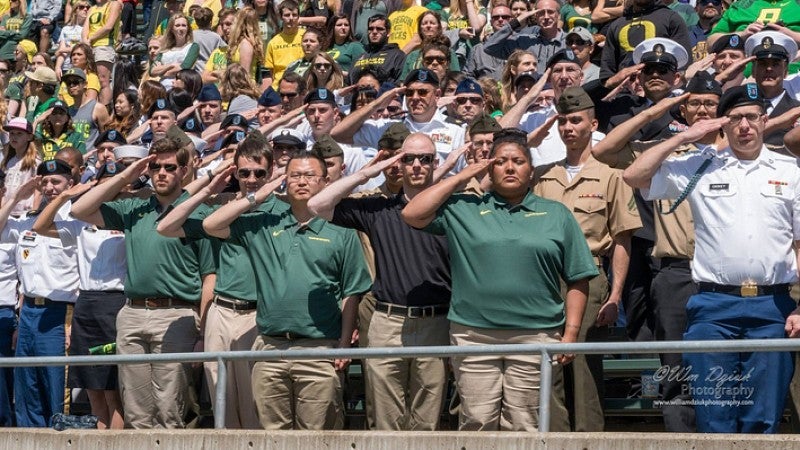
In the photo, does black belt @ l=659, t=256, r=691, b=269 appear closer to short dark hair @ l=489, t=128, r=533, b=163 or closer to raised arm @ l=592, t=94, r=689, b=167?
raised arm @ l=592, t=94, r=689, b=167

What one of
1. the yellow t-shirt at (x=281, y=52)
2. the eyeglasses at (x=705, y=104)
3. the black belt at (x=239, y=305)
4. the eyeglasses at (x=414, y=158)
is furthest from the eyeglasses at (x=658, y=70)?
the yellow t-shirt at (x=281, y=52)

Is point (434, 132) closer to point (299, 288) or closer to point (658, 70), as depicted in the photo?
point (658, 70)

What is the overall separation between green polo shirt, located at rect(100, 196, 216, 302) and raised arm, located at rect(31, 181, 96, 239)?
563 millimetres

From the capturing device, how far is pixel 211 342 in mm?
10672

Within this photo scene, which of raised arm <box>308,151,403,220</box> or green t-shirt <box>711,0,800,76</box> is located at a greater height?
green t-shirt <box>711,0,800,76</box>

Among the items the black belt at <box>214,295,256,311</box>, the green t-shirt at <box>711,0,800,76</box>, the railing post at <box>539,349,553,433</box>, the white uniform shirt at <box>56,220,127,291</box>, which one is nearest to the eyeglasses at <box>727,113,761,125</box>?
the railing post at <box>539,349,553,433</box>

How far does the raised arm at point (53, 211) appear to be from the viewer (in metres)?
11.8

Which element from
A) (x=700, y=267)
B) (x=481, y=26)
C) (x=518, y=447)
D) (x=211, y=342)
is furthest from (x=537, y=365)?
(x=481, y=26)

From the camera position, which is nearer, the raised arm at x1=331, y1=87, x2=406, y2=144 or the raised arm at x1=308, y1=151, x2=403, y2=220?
the raised arm at x1=308, y1=151, x2=403, y2=220

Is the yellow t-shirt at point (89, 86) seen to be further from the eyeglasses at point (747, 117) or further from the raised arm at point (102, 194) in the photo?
the eyeglasses at point (747, 117)

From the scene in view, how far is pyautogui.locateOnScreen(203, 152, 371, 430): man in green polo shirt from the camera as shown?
9.74 m

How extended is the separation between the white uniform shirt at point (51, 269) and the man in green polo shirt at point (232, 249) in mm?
2020

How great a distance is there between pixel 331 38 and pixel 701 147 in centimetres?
829

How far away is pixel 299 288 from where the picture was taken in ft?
32.6
